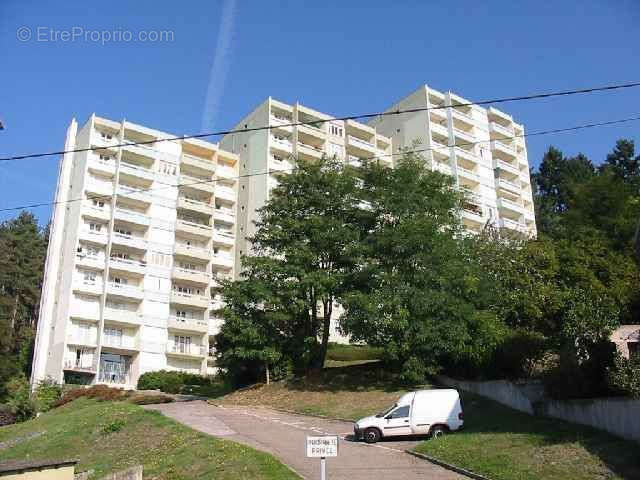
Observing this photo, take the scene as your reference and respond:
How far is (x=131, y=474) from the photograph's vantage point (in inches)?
613

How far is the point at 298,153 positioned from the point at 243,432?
50.7m

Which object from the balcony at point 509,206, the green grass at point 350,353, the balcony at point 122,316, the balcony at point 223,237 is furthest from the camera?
the balcony at point 509,206

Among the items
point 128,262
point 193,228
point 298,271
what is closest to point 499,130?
point 193,228

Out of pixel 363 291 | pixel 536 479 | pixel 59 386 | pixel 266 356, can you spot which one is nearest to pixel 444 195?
pixel 363 291

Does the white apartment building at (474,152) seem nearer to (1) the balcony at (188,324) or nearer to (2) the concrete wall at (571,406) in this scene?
(1) the balcony at (188,324)

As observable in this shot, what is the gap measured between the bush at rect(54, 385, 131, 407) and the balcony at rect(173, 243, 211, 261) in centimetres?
2400

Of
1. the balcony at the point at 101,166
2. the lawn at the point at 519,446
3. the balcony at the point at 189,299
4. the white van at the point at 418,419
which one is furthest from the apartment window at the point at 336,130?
the white van at the point at 418,419

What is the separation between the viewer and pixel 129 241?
62531mm

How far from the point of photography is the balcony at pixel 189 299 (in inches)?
2534

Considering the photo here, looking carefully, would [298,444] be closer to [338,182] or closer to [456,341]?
[456,341]

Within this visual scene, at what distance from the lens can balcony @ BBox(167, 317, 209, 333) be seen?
62938 mm

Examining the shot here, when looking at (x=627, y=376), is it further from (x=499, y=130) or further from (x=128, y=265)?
(x=499, y=130)

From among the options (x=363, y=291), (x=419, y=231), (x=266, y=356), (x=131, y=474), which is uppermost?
(x=419, y=231)

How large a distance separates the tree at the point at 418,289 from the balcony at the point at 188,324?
33.1m
